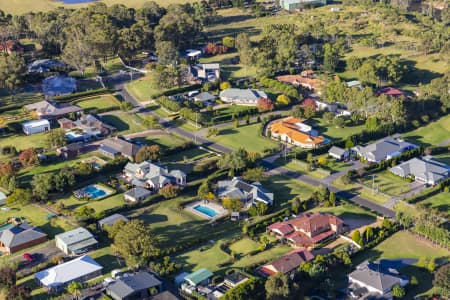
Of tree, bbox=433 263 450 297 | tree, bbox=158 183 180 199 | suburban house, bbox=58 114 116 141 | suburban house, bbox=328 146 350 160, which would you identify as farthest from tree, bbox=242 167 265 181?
suburban house, bbox=58 114 116 141

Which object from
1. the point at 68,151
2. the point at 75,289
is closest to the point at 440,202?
the point at 75,289

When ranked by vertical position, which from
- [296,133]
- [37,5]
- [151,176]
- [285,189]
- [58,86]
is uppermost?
[37,5]

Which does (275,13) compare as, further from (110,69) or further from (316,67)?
(110,69)

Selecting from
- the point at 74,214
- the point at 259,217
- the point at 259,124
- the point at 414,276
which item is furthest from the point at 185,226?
the point at 259,124

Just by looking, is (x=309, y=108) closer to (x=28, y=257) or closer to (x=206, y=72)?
(x=206, y=72)

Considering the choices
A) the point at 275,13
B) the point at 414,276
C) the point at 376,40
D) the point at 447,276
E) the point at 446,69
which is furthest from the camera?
the point at 275,13
